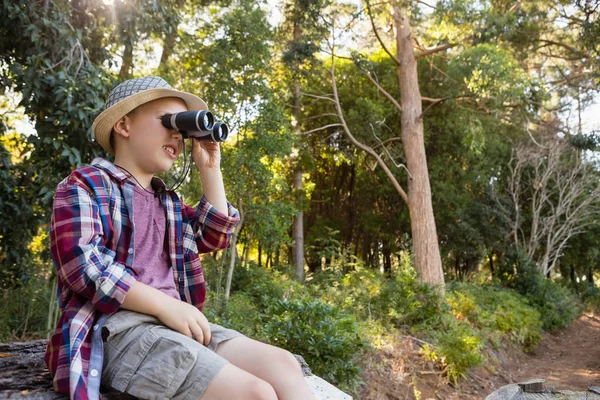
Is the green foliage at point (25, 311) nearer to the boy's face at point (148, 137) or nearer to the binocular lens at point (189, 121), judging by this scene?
the boy's face at point (148, 137)

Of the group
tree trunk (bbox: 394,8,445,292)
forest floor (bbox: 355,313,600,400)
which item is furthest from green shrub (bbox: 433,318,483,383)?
tree trunk (bbox: 394,8,445,292)

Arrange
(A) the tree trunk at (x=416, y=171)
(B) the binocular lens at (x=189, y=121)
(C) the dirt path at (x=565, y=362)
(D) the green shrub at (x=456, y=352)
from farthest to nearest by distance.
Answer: (A) the tree trunk at (x=416, y=171), (C) the dirt path at (x=565, y=362), (D) the green shrub at (x=456, y=352), (B) the binocular lens at (x=189, y=121)

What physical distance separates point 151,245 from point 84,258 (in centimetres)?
31

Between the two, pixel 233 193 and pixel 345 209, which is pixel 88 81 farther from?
pixel 345 209

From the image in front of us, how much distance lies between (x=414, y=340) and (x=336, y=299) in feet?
3.78

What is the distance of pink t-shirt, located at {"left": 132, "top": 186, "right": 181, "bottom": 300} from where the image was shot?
1.79m

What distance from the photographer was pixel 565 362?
8.55 meters

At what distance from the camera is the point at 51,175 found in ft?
14.4

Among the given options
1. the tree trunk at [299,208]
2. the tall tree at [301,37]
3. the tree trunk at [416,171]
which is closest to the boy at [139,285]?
the tall tree at [301,37]

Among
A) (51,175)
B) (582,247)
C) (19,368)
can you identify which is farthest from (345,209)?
(19,368)

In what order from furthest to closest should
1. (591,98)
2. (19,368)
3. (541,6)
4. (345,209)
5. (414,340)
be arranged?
(345,209) → (591,98) → (541,6) → (414,340) → (19,368)

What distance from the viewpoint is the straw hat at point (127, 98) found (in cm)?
182

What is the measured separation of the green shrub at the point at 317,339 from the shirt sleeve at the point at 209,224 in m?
2.15

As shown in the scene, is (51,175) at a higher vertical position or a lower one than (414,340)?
higher
